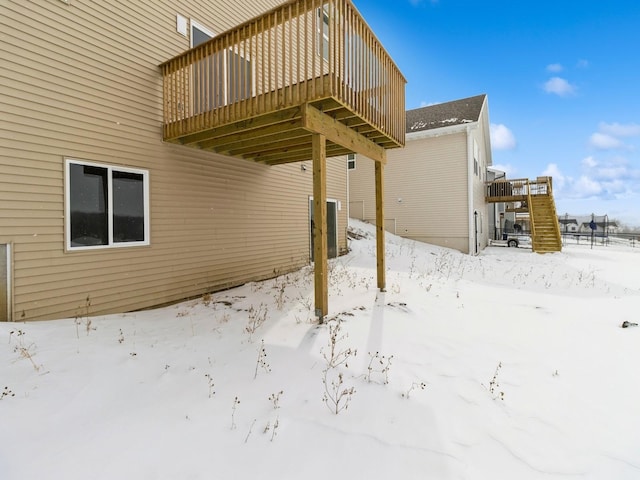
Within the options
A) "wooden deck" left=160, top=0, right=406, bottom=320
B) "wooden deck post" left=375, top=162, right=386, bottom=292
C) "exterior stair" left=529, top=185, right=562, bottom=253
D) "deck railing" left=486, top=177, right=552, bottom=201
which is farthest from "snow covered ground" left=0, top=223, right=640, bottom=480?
"deck railing" left=486, top=177, right=552, bottom=201

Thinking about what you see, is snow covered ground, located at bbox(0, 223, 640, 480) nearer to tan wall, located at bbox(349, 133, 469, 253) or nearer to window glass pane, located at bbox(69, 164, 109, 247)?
window glass pane, located at bbox(69, 164, 109, 247)

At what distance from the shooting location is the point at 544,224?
1744 cm

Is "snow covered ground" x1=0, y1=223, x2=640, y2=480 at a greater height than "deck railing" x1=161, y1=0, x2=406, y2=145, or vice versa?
"deck railing" x1=161, y1=0, x2=406, y2=145

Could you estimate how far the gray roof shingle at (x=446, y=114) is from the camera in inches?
632

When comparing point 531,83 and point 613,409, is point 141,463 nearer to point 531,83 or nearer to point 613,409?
point 613,409

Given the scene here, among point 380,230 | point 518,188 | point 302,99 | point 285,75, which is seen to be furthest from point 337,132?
point 518,188

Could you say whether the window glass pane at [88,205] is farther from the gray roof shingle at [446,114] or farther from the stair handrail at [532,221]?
the stair handrail at [532,221]

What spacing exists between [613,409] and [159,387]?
14.8 ft

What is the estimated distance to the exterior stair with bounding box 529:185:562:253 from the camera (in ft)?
53.7

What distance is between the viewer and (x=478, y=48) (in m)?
26.4

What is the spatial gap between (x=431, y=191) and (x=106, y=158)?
48.6 feet

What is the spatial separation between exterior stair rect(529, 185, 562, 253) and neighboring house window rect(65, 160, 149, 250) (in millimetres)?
18200

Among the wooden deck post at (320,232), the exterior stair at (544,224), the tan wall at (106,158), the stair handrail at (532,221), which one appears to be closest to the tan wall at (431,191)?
the stair handrail at (532,221)

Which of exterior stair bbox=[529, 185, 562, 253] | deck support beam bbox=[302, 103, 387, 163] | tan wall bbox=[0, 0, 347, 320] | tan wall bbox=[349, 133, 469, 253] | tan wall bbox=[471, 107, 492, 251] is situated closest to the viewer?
tan wall bbox=[0, 0, 347, 320]
